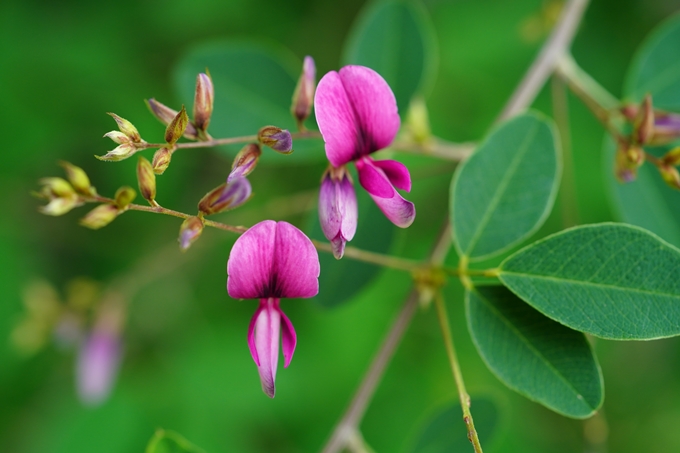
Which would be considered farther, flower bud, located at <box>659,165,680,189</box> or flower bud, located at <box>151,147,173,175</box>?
flower bud, located at <box>659,165,680,189</box>

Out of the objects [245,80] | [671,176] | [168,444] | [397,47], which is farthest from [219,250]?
[671,176]

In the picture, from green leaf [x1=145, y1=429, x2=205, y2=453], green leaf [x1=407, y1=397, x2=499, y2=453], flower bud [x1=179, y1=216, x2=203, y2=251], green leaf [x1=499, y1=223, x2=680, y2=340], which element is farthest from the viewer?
green leaf [x1=407, y1=397, x2=499, y2=453]

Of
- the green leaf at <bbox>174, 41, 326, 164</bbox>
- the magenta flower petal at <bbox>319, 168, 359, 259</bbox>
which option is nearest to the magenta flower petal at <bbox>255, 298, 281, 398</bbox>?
the magenta flower petal at <bbox>319, 168, 359, 259</bbox>

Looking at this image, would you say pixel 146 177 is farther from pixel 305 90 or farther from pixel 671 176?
pixel 671 176

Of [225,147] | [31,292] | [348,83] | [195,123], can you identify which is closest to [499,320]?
[348,83]

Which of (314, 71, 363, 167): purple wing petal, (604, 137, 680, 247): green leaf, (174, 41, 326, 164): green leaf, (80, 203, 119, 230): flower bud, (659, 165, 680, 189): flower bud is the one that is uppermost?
(174, 41, 326, 164): green leaf

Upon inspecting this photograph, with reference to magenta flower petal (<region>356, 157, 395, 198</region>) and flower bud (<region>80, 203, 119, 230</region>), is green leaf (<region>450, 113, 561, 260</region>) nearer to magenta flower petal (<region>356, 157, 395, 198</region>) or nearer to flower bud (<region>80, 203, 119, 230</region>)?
magenta flower petal (<region>356, 157, 395, 198</region>)

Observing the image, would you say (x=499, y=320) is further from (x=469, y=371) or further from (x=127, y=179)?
(x=127, y=179)
